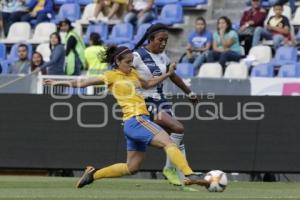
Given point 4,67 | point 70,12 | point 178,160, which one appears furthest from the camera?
point 70,12

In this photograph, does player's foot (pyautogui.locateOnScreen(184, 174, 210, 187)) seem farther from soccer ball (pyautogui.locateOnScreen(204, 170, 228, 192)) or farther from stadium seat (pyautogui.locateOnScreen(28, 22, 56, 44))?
stadium seat (pyautogui.locateOnScreen(28, 22, 56, 44))

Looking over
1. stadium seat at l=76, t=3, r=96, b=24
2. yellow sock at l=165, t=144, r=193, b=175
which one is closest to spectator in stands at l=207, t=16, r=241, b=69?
stadium seat at l=76, t=3, r=96, b=24

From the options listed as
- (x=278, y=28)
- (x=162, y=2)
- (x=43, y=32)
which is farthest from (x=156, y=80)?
(x=43, y=32)

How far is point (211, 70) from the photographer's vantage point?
21.4 m

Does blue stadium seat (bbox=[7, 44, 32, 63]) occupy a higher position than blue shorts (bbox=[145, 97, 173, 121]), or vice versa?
blue stadium seat (bbox=[7, 44, 32, 63])

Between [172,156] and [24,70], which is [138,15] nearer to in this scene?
[24,70]

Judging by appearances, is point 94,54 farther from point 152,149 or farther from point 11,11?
point 11,11

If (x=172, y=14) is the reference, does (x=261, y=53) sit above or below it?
below

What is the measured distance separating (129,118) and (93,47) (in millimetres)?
9175

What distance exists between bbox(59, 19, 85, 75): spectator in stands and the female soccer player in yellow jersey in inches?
324

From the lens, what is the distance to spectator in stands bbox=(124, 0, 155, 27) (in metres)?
24.4

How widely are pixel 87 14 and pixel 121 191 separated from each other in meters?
12.5

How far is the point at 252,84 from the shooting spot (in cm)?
1944

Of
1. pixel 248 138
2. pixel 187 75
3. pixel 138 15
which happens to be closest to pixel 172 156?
pixel 248 138
